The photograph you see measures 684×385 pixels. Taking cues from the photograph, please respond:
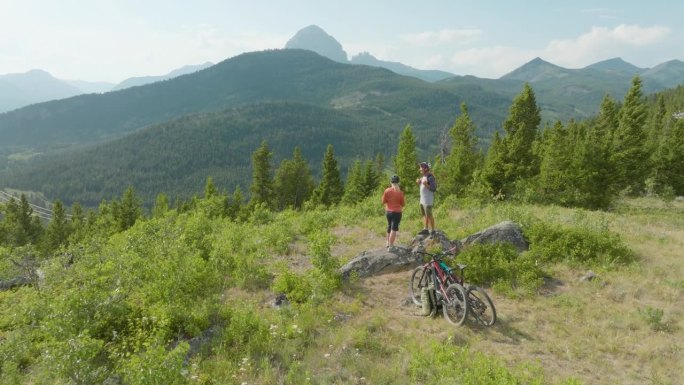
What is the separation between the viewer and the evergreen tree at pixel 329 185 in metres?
58.0

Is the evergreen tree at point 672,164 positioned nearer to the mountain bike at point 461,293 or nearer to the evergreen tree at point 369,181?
the evergreen tree at point 369,181

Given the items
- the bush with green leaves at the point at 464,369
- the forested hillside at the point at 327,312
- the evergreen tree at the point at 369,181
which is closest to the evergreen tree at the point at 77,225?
the evergreen tree at the point at 369,181

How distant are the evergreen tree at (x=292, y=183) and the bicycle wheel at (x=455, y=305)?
2060 inches

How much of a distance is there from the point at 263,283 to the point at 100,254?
5141 mm

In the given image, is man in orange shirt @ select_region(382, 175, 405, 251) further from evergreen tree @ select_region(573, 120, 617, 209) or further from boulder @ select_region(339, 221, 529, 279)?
evergreen tree @ select_region(573, 120, 617, 209)

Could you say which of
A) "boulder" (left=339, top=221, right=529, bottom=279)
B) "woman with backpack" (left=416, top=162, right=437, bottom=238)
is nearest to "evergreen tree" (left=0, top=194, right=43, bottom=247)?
"boulder" (left=339, top=221, right=529, bottom=279)

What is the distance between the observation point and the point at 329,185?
193 ft

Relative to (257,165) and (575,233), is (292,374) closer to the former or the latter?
(575,233)

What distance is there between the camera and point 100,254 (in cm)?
1218

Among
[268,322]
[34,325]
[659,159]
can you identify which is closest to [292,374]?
[268,322]

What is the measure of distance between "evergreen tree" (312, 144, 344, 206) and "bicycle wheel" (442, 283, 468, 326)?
1889 inches

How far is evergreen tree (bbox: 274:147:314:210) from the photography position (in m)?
61.8

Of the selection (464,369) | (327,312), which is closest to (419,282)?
(327,312)

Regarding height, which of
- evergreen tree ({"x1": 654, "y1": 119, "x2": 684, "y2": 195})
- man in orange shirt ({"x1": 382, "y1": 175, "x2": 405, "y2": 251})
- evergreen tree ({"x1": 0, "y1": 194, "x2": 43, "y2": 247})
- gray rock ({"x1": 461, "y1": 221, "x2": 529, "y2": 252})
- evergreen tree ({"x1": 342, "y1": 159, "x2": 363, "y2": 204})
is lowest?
evergreen tree ({"x1": 0, "y1": 194, "x2": 43, "y2": 247})
